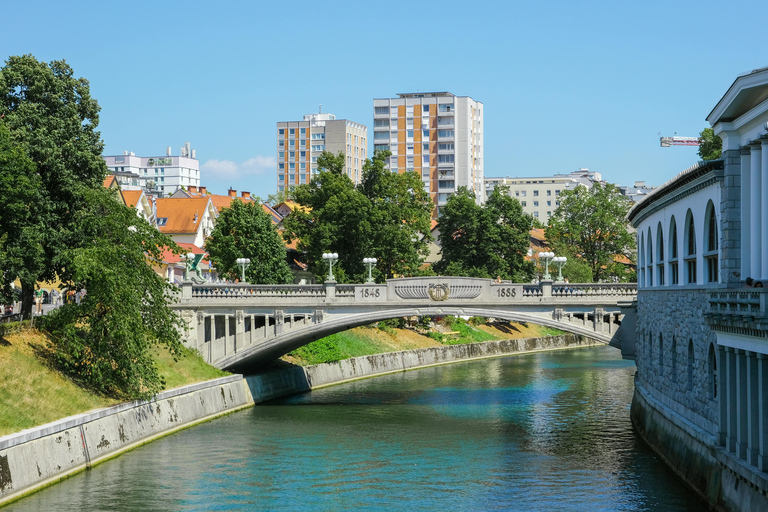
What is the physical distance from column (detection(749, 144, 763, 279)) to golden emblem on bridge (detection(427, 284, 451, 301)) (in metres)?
22.7

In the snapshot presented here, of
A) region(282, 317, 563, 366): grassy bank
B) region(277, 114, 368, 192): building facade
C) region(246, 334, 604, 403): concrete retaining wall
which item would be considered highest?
region(277, 114, 368, 192): building facade

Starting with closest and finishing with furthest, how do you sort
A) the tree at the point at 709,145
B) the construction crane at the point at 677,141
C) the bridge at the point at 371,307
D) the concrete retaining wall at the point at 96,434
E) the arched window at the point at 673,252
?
the concrete retaining wall at the point at 96,434 → the arched window at the point at 673,252 → the bridge at the point at 371,307 → the tree at the point at 709,145 → the construction crane at the point at 677,141

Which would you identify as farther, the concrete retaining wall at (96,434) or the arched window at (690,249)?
the arched window at (690,249)

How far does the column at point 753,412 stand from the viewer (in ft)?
74.7

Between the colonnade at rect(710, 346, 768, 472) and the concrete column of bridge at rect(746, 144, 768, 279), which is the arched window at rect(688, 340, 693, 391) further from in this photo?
the concrete column of bridge at rect(746, 144, 768, 279)

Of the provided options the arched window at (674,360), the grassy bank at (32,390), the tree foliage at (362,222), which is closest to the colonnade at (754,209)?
the arched window at (674,360)

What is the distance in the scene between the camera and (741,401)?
23453 millimetres

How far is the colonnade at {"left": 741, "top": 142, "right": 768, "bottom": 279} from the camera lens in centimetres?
2342

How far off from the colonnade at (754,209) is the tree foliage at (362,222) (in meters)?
46.5

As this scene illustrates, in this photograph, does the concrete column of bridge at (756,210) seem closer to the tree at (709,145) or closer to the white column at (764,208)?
the white column at (764,208)

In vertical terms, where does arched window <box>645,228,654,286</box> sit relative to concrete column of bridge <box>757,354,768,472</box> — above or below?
above

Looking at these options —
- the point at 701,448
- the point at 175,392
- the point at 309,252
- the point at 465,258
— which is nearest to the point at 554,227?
the point at 465,258

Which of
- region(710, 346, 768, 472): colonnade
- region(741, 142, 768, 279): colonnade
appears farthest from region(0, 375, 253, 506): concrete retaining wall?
region(741, 142, 768, 279): colonnade

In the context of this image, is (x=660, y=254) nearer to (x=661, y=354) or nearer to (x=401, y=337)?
(x=661, y=354)
